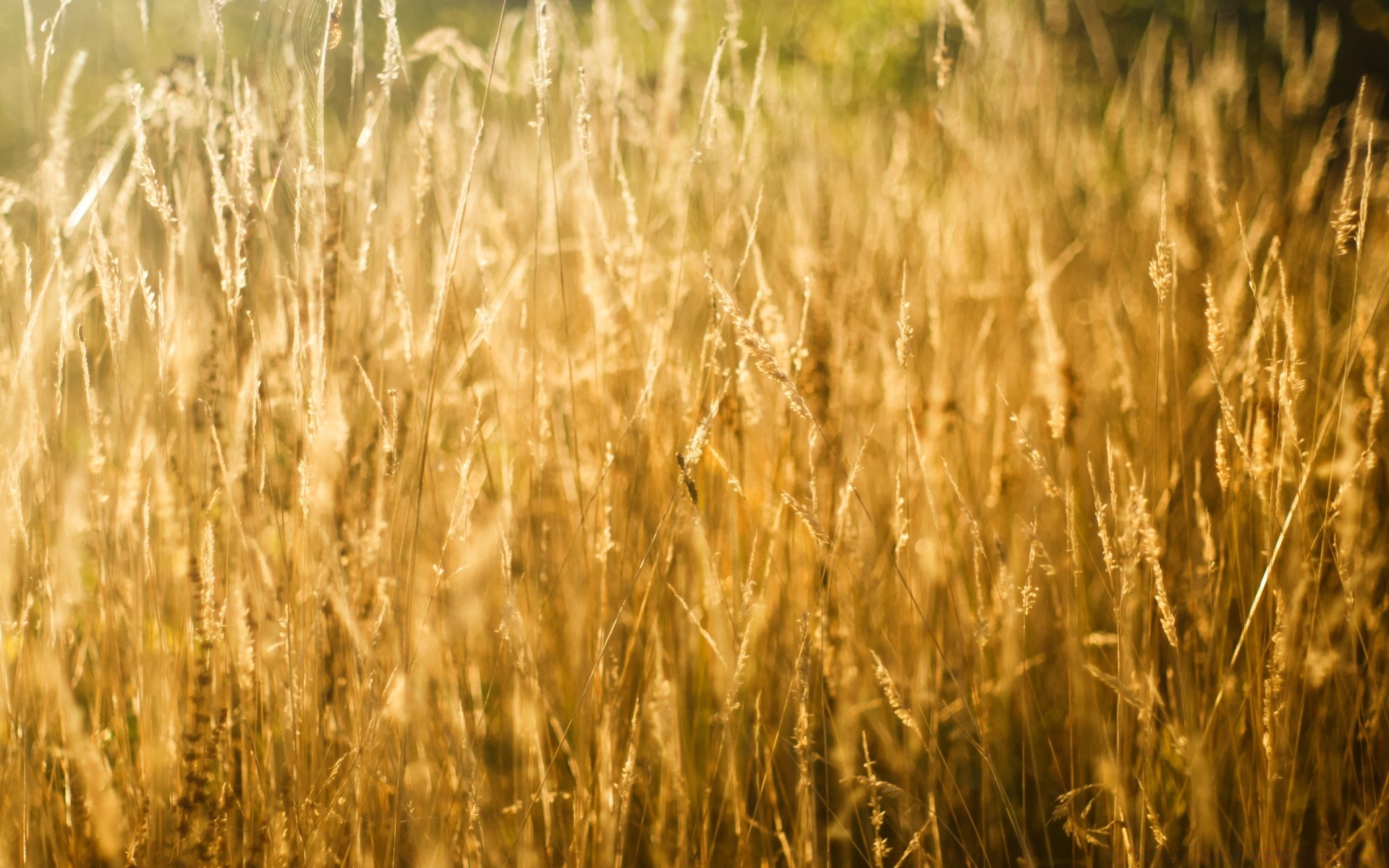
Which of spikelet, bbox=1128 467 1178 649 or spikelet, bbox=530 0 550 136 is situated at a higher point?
spikelet, bbox=530 0 550 136

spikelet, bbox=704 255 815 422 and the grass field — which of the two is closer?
spikelet, bbox=704 255 815 422

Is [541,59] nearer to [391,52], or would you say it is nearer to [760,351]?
[391,52]

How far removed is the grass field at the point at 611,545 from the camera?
0.87 m

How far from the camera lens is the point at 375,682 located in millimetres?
891

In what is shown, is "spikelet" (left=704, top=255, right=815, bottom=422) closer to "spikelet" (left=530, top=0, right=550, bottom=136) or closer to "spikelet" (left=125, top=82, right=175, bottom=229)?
"spikelet" (left=530, top=0, right=550, bottom=136)

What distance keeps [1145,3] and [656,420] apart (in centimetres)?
474

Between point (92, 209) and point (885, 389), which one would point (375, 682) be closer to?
point (92, 209)

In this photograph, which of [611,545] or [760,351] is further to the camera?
[611,545]

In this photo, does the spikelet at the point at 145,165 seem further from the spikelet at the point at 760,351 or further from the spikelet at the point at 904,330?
the spikelet at the point at 904,330

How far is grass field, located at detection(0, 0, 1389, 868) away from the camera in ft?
2.86

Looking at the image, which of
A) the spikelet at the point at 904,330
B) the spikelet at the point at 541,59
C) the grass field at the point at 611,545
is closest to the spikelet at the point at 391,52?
the grass field at the point at 611,545

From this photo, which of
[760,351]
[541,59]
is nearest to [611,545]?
[760,351]

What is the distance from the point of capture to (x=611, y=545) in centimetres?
98

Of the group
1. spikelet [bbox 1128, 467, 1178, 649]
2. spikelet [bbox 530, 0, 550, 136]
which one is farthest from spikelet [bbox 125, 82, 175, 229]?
spikelet [bbox 1128, 467, 1178, 649]
